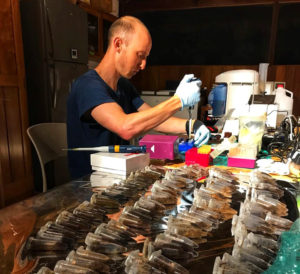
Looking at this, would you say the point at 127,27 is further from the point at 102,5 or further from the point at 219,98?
the point at 102,5

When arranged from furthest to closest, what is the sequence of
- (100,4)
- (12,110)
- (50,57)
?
(100,4)
(50,57)
(12,110)

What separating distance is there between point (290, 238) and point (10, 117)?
2.68 metres

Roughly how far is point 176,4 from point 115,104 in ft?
11.4

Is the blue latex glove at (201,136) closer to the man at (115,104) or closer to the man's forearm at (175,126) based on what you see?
the man at (115,104)

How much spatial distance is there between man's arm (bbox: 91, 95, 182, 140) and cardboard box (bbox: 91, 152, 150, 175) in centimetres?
21

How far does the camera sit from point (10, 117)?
2691 mm

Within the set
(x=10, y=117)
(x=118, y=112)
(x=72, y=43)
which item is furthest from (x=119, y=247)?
(x=72, y=43)

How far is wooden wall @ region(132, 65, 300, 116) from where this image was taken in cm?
392

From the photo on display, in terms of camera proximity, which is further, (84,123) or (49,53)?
(49,53)

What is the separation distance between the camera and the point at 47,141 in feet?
6.06

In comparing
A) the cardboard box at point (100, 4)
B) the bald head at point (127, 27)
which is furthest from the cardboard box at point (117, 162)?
the cardboard box at point (100, 4)

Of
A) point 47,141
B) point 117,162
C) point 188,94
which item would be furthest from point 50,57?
point 117,162

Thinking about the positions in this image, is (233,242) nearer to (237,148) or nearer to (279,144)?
(237,148)

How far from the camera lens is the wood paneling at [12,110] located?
257cm
